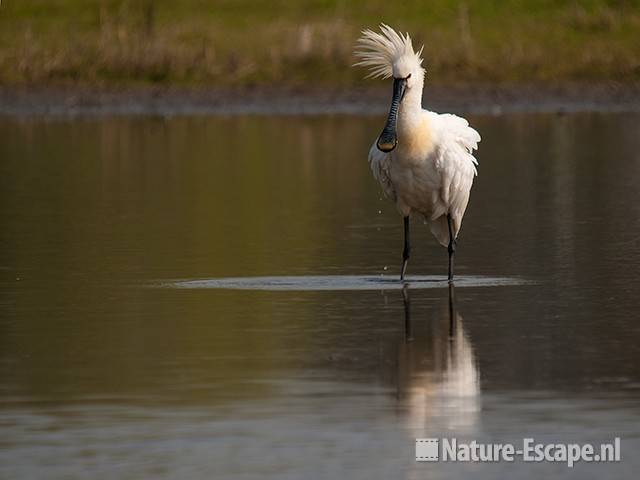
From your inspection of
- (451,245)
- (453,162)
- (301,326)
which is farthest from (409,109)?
(301,326)

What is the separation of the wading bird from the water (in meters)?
0.54

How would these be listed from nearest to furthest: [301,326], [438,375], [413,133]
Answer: [438,375] → [301,326] → [413,133]

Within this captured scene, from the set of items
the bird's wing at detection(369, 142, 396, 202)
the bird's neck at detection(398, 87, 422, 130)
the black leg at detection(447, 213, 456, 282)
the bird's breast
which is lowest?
the black leg at detection(447, 213, 456, 282)

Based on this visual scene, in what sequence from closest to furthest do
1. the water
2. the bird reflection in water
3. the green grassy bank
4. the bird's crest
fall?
the water < the bird reflection in water < the bird's crest < the green grassy bank

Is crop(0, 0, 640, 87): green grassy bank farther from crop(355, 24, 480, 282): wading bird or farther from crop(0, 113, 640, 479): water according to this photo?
crop(355, 24, 480, 282): wading bird

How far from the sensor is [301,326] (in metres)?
12.5

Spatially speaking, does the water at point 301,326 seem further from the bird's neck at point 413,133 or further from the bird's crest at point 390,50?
the bird's crest at point 390,50

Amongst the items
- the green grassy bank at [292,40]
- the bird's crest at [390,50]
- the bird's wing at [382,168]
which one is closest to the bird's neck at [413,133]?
the bird's wing at [382,168]

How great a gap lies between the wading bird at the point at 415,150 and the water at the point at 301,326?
54 centimetres

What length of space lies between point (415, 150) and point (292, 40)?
69.6ft

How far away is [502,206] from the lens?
784 inches

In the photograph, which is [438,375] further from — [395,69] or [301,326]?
[395,69]

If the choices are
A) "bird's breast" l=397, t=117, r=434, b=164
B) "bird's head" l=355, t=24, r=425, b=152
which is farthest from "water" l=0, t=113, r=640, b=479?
"bird's head" l=355, t=24, r=425, b=152

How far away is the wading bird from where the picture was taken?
1487 cm
